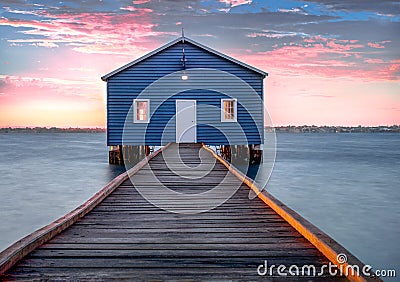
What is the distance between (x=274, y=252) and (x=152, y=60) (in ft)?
52.5

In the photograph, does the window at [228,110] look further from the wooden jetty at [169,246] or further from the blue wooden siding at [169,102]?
the wooden jetty at [169,246]

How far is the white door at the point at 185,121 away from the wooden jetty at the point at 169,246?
13.2 meters

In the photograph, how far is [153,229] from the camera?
4.86 m

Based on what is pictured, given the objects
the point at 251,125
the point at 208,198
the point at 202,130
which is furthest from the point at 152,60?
the point at 208,198

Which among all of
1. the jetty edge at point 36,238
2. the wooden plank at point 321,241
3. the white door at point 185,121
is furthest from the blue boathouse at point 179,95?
the wooden plank at point 321,241

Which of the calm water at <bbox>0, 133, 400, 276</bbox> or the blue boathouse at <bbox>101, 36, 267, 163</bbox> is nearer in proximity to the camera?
the calm water at <bbox>0, 133, 400, 276</bbox>

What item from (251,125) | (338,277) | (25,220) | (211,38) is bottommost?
(25,220)

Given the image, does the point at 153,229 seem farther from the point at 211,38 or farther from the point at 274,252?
the point at 211,38

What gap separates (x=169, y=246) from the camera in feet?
13.8

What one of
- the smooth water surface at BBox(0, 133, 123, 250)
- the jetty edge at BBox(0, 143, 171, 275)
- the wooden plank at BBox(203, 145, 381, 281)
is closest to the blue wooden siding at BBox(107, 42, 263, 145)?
the smooth water surface at BBox(0, 133, 123, 250)

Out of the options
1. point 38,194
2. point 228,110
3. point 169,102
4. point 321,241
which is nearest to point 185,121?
point 169,102

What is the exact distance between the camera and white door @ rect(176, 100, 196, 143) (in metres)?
19.4

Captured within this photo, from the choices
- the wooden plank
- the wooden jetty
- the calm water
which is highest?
the wooden plank

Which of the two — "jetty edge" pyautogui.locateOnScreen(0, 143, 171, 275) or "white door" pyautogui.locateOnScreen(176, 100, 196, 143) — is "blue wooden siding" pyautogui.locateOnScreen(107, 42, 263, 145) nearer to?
"white door" pyautogui.locateOnScreen(176, 100, 196, 143)
